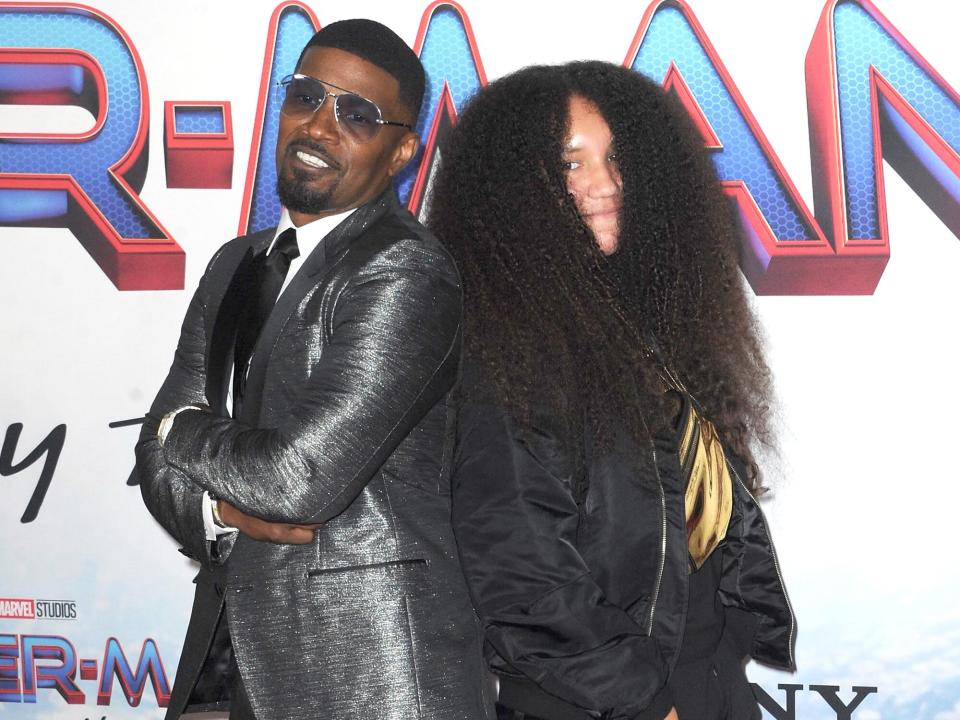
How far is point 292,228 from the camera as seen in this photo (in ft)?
5.51

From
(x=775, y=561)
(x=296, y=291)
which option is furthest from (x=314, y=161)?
(x=775, y=561)

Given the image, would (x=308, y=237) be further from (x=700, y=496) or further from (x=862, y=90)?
(x=862, y=90)

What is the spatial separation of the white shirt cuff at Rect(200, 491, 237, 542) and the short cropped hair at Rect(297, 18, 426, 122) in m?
0.72

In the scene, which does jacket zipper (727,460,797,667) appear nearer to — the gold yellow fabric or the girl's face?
the gold yellow fabric

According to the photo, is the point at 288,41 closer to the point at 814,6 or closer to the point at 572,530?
the point at 814,6

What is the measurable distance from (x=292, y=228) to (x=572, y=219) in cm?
47

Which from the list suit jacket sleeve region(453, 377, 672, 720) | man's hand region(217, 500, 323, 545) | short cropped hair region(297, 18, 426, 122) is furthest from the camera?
short cropped hair region(297, 18, 426, 122)

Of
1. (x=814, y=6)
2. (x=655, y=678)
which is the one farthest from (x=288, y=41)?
(x=655, y=678)

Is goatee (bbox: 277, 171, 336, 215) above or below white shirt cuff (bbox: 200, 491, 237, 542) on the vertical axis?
above

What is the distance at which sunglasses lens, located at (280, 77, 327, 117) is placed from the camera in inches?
65.6

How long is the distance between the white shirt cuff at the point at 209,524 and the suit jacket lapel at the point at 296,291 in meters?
0.14

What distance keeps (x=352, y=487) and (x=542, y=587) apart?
11.6 inches

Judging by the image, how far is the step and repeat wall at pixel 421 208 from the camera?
2.83 metres
